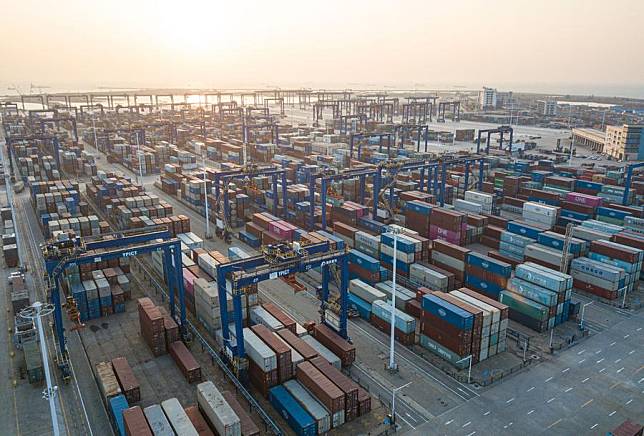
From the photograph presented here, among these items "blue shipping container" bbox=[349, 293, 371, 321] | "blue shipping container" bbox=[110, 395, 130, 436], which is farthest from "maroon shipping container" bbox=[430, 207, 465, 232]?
"blue shipping container" bbox=[110, 395, 130, 436]

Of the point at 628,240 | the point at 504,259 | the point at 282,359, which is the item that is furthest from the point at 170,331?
the point at 628,240

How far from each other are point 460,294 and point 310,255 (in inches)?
684

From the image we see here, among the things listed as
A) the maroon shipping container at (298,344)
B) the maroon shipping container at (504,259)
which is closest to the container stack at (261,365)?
the maroon shipping container at (298,344)

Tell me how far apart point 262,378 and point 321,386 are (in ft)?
19.2

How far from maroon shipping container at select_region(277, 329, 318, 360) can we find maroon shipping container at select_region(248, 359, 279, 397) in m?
3.36

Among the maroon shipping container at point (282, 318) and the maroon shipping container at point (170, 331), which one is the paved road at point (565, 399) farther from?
the maroon shipping container at point (170, 331)

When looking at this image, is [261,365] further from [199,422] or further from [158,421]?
[158,421]

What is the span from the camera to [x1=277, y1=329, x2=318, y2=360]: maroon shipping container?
136 feet

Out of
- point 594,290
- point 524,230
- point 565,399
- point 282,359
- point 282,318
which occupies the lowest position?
point 565,399

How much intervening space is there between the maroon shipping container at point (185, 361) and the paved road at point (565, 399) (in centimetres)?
2070

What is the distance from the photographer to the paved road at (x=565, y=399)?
3678 cm

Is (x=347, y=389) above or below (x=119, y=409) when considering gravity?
above

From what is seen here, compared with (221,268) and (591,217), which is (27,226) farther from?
(591,217)

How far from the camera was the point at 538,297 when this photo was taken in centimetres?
5216
